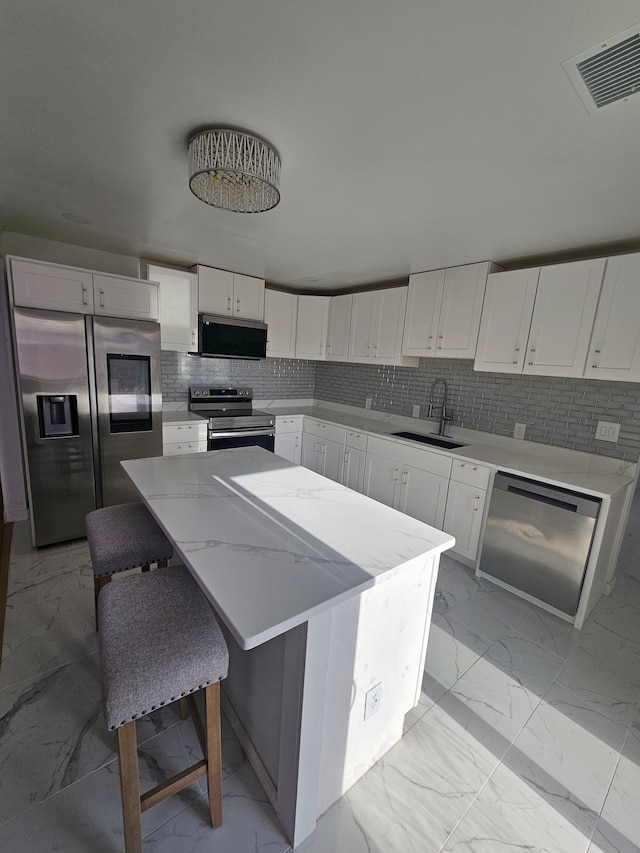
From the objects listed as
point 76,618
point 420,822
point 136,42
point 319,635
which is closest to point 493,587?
point 420,822

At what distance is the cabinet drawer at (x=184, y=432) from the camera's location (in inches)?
128

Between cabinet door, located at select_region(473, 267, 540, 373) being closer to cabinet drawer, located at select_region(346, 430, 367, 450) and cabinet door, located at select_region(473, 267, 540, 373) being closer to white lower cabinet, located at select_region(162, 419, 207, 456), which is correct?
cabinet drawer, located at select_region(346, 430, 367, 450)

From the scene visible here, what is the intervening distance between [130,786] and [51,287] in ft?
9.17

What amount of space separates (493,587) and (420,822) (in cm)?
163

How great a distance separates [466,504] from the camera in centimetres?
272

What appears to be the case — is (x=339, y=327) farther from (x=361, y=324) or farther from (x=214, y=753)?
(x=214, y=753)

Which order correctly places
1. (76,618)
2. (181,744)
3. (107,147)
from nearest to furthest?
(181,744) → (107,147) → (76,618)

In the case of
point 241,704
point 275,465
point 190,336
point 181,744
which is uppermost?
point 190,336

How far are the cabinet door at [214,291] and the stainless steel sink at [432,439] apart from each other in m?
2.12

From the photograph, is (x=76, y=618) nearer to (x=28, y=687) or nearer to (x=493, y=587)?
(x=28, y=687)

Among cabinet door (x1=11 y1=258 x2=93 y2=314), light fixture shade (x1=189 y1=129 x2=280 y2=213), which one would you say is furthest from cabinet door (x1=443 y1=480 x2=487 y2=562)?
cabinet door (x1=11 y1=258 x2=93 y2=314)

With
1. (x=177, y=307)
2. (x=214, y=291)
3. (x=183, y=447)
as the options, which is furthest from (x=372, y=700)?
(x=214, y=291)

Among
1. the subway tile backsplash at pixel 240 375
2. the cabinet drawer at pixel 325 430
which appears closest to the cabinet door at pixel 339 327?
the subway tile backsplash at pixel 240 375

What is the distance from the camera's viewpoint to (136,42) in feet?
3.27
